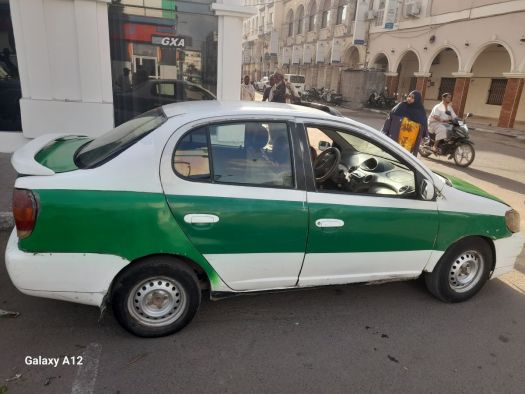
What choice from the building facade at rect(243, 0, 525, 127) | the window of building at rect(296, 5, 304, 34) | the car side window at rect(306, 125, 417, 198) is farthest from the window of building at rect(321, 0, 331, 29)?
the car side window at rect(306, 125, 417, 198)

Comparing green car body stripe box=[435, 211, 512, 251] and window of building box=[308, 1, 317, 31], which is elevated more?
window of building box=[308, 1, 317, 31]

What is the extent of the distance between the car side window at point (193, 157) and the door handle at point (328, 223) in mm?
855

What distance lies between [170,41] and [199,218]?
608cm

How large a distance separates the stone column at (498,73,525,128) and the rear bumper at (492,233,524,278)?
17599mm

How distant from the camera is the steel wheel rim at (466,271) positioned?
3.51 meters

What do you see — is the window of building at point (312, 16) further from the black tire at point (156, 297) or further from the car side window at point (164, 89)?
the black tire at point (156, 297)

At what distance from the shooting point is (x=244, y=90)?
39.4 ft

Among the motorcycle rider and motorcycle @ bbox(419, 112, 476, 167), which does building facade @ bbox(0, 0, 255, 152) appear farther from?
motorcycle @ bbox(419, 112, 476, 167)

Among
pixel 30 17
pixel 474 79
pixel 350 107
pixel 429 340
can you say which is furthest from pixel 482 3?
pixel 429 340

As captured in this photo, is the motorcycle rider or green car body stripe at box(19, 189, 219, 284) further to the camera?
the motorcycle rider

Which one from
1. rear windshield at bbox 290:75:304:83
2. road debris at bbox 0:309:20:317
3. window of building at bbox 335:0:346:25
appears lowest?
road debris at bbox 0:309:20:317

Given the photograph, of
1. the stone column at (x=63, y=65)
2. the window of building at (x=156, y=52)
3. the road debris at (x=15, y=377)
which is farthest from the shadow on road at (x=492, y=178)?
the road debris at (x=15, y=377)

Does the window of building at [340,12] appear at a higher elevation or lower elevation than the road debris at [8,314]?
higher

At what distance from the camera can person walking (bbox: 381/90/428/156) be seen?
7363 millimetres
